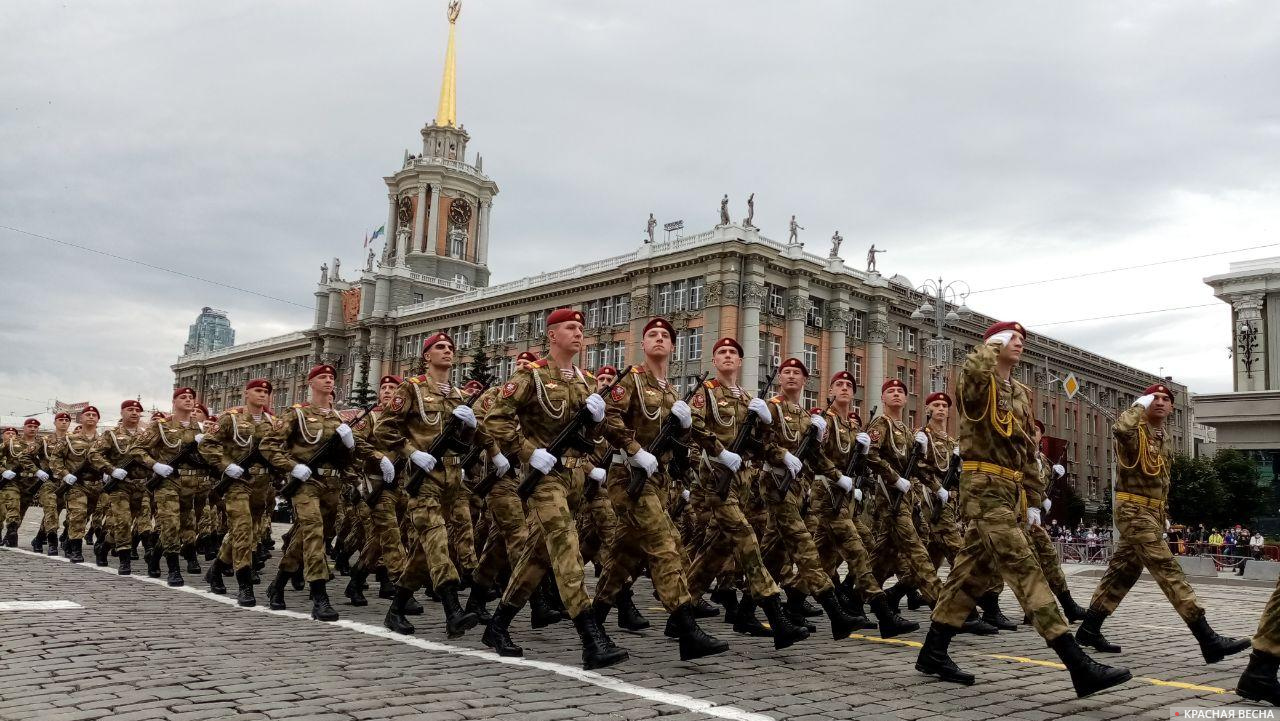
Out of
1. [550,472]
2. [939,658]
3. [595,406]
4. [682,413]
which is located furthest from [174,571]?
[939,658]

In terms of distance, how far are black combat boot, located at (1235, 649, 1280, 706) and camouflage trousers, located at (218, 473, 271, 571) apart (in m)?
8.67

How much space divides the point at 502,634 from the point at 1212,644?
16.6 ft

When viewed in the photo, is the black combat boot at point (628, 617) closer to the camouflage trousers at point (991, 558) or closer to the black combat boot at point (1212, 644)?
the camouflage trousers at point (991, 558)

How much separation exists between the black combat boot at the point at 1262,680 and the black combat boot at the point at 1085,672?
29.9 inches

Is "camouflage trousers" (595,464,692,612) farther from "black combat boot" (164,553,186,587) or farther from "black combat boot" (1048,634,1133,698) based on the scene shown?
"black combat boot" (164,553,186,587)

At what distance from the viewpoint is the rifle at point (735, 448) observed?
706 cm

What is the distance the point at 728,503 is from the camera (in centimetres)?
704

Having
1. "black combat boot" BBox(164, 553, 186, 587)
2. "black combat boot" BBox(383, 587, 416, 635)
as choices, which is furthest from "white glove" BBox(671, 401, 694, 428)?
"black combat boot" BBox(164, 553, 186, 587)

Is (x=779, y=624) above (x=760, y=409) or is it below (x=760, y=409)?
below

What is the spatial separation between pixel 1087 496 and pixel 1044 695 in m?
72.5

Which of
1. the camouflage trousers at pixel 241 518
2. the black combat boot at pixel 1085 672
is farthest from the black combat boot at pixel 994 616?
the camouflage trousers at pixel 241 518

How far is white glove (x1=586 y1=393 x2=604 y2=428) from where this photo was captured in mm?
6516

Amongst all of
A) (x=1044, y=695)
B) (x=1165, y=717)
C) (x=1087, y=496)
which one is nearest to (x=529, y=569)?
(x=1044, y=695)

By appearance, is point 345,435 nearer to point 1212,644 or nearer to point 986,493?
point 986,493
